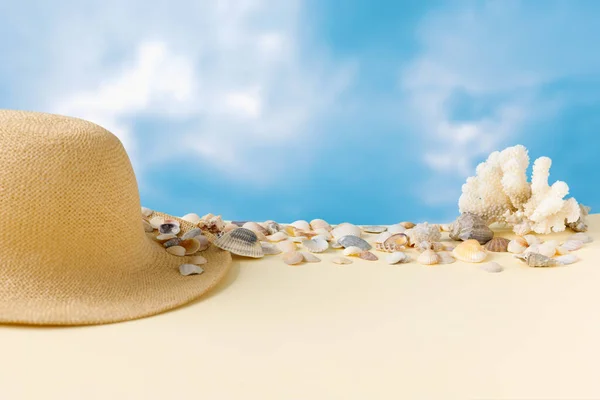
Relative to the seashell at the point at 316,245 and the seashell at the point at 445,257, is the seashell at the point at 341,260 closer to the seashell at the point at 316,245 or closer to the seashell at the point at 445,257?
the seashell at the point at 316,245

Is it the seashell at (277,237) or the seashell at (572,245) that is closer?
the seashell at (572,245)

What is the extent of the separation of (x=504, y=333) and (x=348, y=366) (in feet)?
1.93

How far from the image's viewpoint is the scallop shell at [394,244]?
3188 mm

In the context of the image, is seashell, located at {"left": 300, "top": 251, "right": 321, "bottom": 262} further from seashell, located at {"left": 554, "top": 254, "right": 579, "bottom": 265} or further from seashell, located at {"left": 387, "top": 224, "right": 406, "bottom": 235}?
seashell, located at {"left": 554, "top": 254, "right": 579, "bottom": 265}

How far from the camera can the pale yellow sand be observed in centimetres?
165

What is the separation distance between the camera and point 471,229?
11.0 ft

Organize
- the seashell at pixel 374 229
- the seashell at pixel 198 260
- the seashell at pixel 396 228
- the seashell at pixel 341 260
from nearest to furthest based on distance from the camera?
1. the seashell at pixel 198 260
2. the seashell at pixel 341 260
3. the seashell at pixel 396 228
4. the seashell at pixel 374 229

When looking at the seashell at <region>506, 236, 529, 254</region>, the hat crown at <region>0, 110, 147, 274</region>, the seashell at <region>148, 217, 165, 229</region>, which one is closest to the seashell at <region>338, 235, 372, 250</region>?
the seashell at <region>506, 236, 529, 254</region>

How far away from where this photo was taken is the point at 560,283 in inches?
103

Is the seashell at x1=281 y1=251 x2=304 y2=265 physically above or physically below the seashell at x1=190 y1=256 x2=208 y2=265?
above

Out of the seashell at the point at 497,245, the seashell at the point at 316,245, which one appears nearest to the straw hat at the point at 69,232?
the seashell at the point at 316,245

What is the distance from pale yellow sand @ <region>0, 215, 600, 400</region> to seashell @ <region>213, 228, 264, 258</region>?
0.87ft

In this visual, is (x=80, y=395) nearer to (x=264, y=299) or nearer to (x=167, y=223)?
(x=264, y=299)

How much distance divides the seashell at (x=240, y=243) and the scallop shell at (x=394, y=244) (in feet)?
2.09
